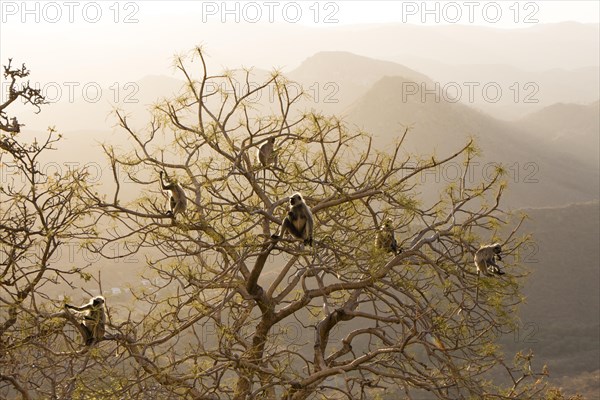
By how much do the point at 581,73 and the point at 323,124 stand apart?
199 m

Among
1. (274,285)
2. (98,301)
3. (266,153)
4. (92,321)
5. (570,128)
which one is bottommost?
(92,321)

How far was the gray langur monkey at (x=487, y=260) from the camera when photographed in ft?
24.6

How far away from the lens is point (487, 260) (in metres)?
7.59

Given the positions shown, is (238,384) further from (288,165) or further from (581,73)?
(581,73)

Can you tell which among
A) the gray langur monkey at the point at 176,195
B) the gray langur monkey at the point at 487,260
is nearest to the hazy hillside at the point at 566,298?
the gray langur monkey at the point at 487,260

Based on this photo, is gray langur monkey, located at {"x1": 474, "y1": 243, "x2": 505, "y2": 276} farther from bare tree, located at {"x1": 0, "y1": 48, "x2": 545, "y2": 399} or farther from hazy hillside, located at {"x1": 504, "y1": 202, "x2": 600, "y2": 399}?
hazy hillside, located at {"x1": 504, "y1": 202, "x2": 600, "y2": 399}

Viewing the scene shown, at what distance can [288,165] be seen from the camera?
817 centimetres

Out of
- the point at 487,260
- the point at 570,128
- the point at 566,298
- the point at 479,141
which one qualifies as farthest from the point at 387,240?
the point at 570,128

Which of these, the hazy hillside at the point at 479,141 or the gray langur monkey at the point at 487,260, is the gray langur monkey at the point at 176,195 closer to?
the gray langur monkey at the point at 487,260

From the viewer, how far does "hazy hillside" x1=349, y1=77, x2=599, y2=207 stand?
65.6 meters

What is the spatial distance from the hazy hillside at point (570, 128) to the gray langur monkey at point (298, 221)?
81747mm

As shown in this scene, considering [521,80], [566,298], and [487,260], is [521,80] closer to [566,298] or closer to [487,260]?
[566,298]

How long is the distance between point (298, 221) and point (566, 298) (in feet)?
122

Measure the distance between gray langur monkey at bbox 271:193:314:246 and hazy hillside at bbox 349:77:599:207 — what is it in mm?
58048
